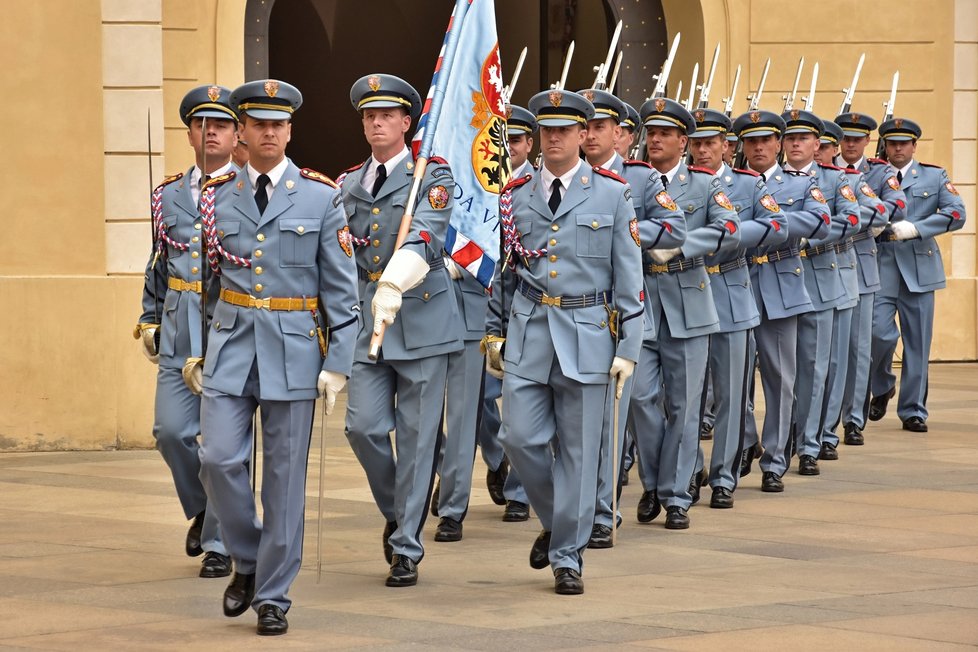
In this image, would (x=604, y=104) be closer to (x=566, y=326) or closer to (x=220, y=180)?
(x=566, y=326)

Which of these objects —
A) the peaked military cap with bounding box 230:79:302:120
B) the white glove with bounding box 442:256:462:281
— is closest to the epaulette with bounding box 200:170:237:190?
the peaked military cap with bounding box 230:79:302:120

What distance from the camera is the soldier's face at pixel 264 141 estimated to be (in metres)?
6.75

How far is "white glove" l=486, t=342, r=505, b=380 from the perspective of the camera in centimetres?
767

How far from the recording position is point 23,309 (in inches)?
453

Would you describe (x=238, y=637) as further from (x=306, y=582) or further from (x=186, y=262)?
(x=186, y=262)

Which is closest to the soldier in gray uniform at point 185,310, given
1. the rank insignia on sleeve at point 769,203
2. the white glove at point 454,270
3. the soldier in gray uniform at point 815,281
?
the white glove at point 454,270

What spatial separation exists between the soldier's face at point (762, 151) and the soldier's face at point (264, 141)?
4707 millimetres

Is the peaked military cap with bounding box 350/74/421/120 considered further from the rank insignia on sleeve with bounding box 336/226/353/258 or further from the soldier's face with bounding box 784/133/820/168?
the soldier's face with bounding box 784/133/820/168

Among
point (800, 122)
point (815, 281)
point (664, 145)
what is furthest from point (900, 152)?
point (664, 145)

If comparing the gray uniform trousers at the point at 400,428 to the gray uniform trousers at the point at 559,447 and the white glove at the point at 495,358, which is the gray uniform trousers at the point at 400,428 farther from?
the gray uniform trousers at the point at 559,447

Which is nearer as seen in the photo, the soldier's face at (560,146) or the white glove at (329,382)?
the white glove at (329,382)

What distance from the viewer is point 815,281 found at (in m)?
11.2

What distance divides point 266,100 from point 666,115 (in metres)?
3.09

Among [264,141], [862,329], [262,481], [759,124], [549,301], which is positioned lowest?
[262,481]
